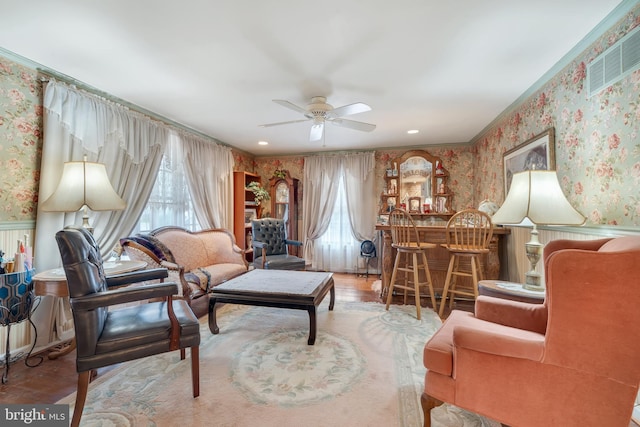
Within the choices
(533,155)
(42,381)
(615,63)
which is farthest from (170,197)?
(615,63)

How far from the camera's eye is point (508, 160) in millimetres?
3281

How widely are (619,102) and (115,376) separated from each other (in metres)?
3.83

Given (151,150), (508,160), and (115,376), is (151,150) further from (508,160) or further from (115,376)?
(508,160)

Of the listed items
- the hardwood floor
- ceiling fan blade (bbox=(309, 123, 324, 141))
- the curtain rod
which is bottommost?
the hardwood floor

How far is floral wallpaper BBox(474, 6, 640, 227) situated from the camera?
5.41 feet

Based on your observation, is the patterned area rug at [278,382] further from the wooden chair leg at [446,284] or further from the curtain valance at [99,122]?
the curtain valance at [99,122]

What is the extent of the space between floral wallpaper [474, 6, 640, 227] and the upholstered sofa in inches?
137

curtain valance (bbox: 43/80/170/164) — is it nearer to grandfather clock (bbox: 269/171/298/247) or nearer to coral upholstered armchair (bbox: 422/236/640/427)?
grandfather clock (bbox: 269/171/298/247)

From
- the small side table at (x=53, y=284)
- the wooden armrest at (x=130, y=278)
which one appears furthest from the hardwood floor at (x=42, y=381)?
the wooden armrest at (x=130, y=278)

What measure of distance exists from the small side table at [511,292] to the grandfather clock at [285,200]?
3902 millimetres

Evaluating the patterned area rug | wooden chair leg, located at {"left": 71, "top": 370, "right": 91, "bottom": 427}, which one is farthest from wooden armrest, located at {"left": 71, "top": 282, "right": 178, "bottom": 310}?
the patterned area rug

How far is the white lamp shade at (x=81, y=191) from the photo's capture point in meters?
2.09

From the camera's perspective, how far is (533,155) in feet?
8.89

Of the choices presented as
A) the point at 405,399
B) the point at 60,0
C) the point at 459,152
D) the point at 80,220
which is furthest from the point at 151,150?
the point at 459,152
